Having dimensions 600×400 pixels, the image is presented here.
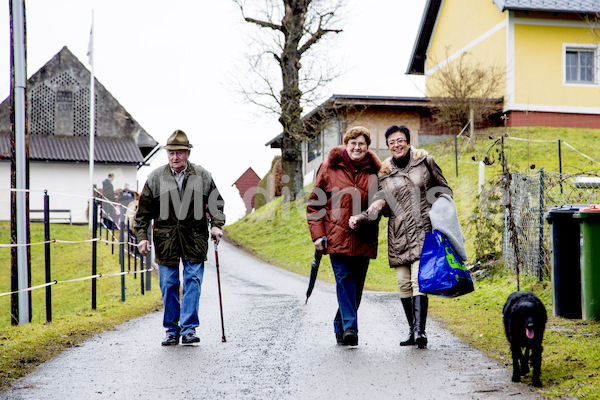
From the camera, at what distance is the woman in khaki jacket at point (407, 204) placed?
6.75 meters

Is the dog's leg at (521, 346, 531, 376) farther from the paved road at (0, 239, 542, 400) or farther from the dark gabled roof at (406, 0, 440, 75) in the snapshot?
the dark gabled roof at (406, 0, 440, 75)

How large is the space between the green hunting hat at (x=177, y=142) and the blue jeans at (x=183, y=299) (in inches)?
44.3

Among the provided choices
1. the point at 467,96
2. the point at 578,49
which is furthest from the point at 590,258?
the point at 578,49

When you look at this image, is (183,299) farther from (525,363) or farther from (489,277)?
(489,277)

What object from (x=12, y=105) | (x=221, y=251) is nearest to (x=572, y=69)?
(x=221, y=251)

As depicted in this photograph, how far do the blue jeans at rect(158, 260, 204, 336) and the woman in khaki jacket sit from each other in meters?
1.72

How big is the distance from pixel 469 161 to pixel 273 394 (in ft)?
72.2

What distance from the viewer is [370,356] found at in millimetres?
6188

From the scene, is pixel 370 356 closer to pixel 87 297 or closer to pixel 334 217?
pixel 334 217

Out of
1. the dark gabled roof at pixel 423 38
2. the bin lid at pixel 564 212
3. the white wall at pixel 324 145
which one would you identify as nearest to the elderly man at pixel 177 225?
the bin lid at pixel 564 212

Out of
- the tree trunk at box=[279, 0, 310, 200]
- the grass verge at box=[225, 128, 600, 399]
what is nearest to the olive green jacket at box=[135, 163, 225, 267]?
the grass verge at box=[225, 128, 600, 399]

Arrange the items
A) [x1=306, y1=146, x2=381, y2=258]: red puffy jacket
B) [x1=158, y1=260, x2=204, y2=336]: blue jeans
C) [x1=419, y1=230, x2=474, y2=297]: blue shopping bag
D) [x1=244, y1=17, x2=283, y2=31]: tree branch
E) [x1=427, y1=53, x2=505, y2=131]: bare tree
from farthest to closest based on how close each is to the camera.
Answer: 1. [x1=244, y1=17, x2=283, y2=31]: tree branch
2. [x1=427, y1=53, x2=505, y2=131]: bare tree
3. [x1=158, y1=260, x2=204, y2=336]: blue jeans
4. [x1=306, y1=146, x2=381, y2=258]: red puffy jacket
5. [x1=419, y1=230, x2=474, y2=297]: blue shopping bag

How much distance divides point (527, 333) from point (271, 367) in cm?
194

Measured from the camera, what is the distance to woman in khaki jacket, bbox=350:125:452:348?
6.75m
